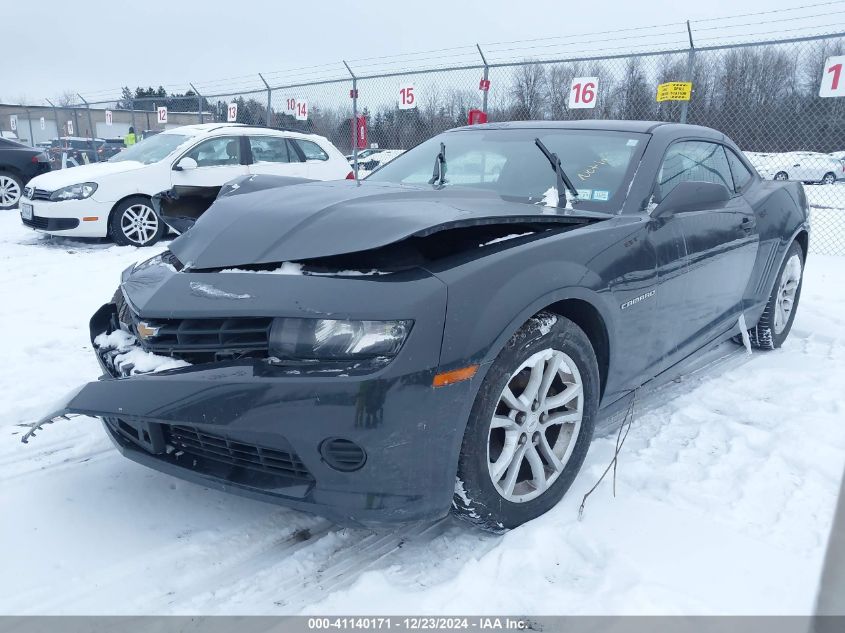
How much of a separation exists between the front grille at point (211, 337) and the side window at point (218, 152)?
6.80 meters

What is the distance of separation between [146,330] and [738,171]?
3610 mm

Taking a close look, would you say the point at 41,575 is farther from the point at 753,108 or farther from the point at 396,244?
the point at 753,108

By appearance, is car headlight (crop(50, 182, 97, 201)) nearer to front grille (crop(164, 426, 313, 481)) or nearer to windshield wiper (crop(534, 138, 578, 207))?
windshield wiper (crop(534, 138, 578, 207))

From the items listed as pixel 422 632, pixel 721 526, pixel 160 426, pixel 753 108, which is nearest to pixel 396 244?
pixel 160 426

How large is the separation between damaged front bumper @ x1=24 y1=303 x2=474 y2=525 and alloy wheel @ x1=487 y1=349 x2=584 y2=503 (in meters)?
0.26

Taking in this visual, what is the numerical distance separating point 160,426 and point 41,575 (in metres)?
0.57

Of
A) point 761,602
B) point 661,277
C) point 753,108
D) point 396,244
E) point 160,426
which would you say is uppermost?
point 753,108

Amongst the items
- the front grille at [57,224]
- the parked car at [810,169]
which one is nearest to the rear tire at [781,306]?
the front grille at [57,224]

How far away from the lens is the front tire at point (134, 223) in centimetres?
774

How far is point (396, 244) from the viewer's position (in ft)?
6.69

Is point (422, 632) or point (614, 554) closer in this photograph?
point (422, 632)

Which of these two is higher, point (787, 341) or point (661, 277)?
point (661, 277)

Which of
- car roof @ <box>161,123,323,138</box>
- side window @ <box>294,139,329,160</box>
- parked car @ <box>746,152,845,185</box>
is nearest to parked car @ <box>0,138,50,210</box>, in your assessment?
car roof @ <box>161,123,323,138</box>

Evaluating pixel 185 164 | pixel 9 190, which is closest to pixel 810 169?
pixel 185 164
